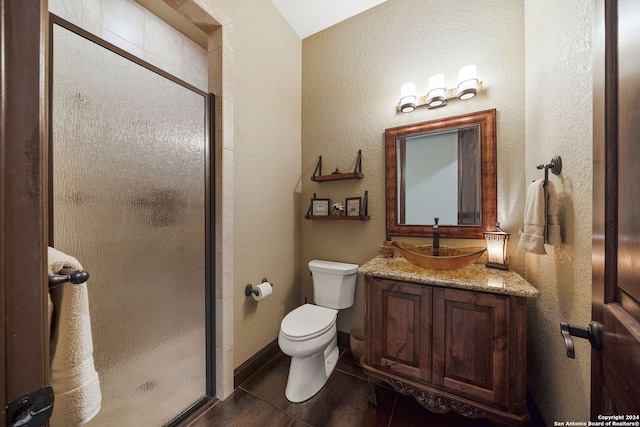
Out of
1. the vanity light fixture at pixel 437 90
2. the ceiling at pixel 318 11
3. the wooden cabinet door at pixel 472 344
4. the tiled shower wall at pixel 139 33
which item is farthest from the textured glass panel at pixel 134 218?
the vanity light fixture at pixel 437 90

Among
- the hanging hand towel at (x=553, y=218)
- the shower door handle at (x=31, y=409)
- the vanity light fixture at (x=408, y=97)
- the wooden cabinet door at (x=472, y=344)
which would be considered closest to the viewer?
the shower door handle at (x=31, y=409)

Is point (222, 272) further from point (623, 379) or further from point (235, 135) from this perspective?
point (623, 379)

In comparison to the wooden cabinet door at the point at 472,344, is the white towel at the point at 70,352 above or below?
above

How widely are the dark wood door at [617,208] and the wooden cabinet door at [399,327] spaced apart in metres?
0.75

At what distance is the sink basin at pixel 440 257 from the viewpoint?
136 centimetres

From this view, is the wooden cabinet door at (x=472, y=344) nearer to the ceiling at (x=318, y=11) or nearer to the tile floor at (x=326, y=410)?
the tile floor at (x=326, y=410)

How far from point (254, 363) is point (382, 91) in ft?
7.80

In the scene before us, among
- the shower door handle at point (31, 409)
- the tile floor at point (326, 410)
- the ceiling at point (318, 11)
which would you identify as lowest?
the tile floor at point (326, 410)

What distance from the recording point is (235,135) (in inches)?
63.2

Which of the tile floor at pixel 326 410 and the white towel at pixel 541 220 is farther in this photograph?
the tile floor at pixel 326 410

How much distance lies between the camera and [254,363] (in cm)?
173

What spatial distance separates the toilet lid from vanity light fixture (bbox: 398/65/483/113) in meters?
1.68

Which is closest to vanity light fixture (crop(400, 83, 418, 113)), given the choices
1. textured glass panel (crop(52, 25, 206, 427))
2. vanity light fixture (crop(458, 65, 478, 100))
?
vanity light fixture (crop(458, 65, 478, 100))

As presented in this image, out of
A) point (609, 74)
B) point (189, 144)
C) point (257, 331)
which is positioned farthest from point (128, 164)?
point (609, 74)
